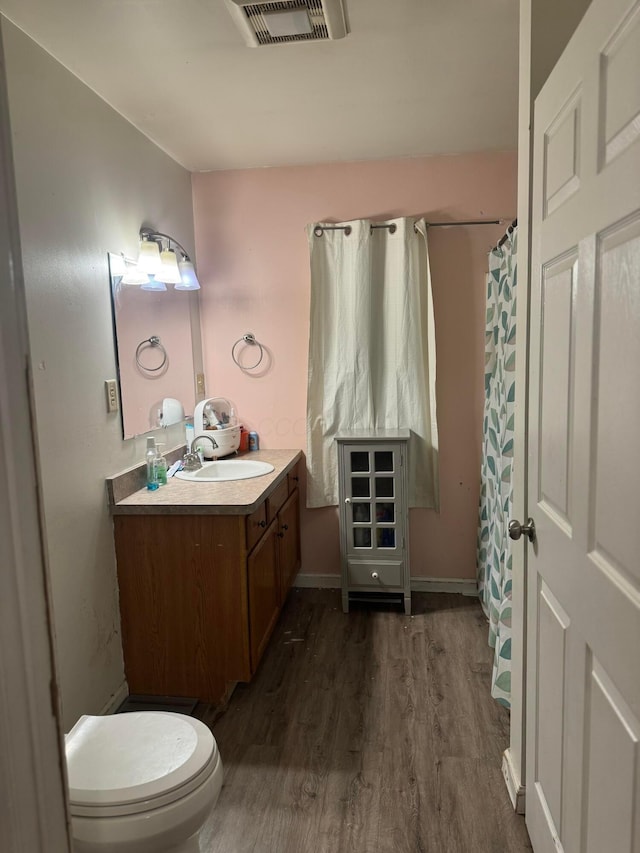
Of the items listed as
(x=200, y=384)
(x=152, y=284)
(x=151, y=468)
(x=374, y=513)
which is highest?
(x=152, y=284)

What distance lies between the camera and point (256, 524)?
233cm

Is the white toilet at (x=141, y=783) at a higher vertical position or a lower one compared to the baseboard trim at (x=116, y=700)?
higher

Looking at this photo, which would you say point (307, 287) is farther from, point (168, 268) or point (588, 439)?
point (588, 439)

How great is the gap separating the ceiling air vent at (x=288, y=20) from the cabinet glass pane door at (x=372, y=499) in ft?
5.89

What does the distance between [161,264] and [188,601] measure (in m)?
1.47

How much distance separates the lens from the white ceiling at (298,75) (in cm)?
176

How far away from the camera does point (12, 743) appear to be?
56 centimetres

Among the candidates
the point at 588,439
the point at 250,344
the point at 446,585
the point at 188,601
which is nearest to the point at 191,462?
the point at 188,601

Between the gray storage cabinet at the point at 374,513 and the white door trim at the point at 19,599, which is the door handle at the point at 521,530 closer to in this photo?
the white door trim at the point at 19,599

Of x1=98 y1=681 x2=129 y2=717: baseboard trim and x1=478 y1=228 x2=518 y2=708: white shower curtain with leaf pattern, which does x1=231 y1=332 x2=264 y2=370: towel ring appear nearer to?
x1=478 y1=228 x2=518 y2=708: white shower curtain with leaf pattern

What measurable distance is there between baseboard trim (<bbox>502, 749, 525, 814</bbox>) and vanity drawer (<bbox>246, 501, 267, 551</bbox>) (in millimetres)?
1123

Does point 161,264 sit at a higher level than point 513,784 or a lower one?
higher

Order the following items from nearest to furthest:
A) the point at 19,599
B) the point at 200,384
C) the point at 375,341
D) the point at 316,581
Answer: the point at 19,599 → the point at 375,341 → the point at 200,384 → the point at 316,581

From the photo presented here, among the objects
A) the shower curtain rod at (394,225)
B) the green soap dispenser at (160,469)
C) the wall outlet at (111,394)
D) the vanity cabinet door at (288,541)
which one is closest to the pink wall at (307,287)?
the shower curtain rod at (394,225)
